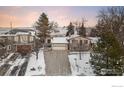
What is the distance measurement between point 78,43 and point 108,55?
8.8 inches

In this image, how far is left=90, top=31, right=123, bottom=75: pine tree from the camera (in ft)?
6.91

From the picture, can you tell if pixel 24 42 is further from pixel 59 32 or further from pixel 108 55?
pixel 108 55

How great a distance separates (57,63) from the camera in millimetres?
2148

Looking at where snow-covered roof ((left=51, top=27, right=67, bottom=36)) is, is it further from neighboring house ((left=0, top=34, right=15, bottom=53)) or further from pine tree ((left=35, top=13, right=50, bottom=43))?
neighboring house ((left=0, top=34, right=15, bottom=53))

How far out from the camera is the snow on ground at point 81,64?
2131 millimetres

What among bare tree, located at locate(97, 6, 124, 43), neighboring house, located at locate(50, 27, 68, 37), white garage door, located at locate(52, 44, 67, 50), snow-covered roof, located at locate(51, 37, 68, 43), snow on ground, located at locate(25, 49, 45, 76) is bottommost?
snow on ground, located at locate(25, 49, 45, 76)

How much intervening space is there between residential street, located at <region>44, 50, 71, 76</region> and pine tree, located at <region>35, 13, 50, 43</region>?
120mm

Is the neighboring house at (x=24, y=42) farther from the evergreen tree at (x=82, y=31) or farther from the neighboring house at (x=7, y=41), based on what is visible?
the evergreen tree at (x=82, y=31)

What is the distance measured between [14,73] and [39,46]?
256 mm

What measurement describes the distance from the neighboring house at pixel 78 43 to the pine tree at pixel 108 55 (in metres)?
0.06

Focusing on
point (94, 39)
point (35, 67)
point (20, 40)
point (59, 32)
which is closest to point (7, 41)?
point (20, 40)

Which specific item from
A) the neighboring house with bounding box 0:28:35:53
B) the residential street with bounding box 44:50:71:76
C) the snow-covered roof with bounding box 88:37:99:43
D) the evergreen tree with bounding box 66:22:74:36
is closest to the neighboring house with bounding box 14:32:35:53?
the neighboring house with bounding box 0:28:35:53

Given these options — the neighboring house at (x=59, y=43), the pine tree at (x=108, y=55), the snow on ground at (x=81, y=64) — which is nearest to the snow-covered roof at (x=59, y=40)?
the neighboring house at (x=59, y=43)
